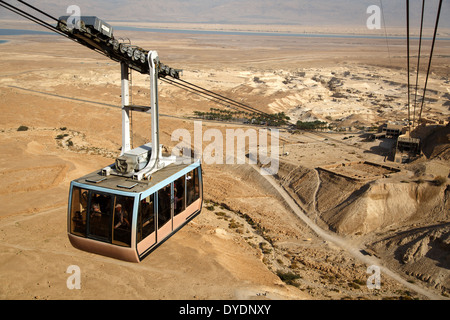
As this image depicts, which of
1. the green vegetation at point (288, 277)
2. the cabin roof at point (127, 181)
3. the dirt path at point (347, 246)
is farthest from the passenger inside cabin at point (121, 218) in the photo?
the dirt path at point (347, 246)

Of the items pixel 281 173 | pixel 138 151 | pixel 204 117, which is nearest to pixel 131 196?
pixel 138 151

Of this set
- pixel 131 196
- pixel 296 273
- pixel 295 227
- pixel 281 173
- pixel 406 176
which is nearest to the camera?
pixel 131 196

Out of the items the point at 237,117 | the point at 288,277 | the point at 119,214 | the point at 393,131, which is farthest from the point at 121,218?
the point at 237,117

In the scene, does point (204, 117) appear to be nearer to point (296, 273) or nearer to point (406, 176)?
point (406, 176)

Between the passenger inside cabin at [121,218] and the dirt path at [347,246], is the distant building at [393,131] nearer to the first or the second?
the dirt path at [347,246]

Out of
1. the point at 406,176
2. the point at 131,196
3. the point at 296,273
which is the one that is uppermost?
the point at 131,196

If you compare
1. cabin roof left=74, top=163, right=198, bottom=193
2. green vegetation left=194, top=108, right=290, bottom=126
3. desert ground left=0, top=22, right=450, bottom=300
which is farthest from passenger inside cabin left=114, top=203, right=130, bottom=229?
green vegetation left=194, top=108, right=290, bottom=126

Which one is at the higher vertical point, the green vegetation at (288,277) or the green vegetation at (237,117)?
the green vegetation at (237,117)
